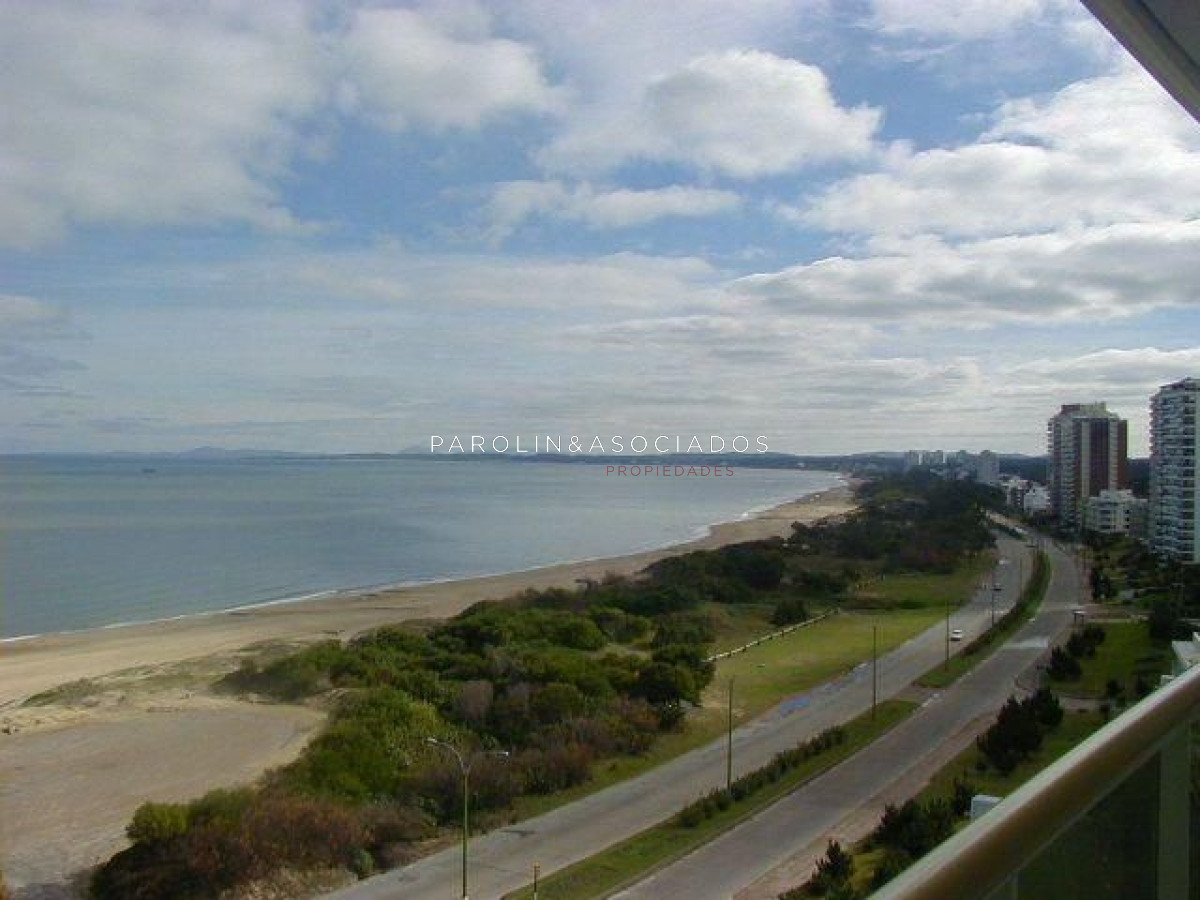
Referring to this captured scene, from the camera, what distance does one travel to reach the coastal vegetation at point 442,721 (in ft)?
17.5

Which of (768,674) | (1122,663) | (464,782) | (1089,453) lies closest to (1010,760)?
(464,782)

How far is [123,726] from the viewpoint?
8.44 metres

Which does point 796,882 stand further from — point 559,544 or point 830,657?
point 559,544

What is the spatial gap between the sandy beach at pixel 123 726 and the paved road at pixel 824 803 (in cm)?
297

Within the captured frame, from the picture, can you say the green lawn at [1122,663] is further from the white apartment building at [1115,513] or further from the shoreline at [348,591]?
the white apartment building at [1115,513]

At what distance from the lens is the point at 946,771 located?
273 inches

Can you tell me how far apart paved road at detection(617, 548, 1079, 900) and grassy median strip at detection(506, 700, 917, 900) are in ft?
0.26

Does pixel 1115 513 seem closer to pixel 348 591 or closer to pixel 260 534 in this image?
pixel 348 591

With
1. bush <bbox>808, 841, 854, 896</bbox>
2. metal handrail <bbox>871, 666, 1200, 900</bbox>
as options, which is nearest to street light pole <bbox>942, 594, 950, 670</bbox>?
bush <bbox>808, 841, 854, 896</bbox>

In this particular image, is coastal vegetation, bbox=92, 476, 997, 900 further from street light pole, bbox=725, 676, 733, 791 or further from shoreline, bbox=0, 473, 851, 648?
shoreline, bbox=0, 473, 851, 648

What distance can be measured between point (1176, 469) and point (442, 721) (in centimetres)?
1806

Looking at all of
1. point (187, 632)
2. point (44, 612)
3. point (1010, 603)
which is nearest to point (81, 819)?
point (187, 632)

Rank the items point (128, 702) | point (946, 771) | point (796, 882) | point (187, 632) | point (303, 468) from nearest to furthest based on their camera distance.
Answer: point (796, 882)
point (946, 771)
point (128, 702)
point (187, 632)
point (303, 468)

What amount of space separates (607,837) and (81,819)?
307cm
